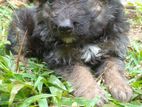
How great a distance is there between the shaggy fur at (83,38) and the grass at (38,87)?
12cm

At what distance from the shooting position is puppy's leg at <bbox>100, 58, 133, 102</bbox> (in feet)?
15.1

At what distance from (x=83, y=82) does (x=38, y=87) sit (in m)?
0.49

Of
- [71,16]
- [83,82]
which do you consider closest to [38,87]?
[83,82]

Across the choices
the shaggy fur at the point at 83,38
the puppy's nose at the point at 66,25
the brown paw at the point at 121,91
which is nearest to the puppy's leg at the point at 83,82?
the shaggy fur at the point at 83,38

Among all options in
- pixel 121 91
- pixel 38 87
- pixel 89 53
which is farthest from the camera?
pixel 89 53

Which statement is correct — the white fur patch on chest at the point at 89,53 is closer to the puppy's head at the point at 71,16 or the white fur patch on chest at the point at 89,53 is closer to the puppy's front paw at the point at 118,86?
the puppy's head at the point at 71,16

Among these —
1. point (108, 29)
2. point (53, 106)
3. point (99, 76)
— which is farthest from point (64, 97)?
point (108, 29)

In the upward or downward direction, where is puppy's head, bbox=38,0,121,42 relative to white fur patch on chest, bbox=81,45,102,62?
upward

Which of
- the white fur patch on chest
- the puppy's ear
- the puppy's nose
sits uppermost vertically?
the puppy's ear

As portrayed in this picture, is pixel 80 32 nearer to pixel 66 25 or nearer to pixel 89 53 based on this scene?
pixel 66 25

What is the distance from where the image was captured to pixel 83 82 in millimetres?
4727

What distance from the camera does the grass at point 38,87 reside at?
425 cm

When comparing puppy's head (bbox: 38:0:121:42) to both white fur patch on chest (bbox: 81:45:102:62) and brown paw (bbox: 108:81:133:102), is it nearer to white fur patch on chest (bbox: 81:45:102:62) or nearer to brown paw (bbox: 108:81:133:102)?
white fur patch on chest (bbox: 81:45:102:62)

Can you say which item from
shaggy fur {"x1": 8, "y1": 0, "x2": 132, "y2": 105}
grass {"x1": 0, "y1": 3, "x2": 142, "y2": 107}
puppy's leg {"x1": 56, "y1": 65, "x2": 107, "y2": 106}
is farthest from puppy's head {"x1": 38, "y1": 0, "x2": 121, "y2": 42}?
grass {"x1": 0, "y1": 3, "x2": 142, "y2": 107}
